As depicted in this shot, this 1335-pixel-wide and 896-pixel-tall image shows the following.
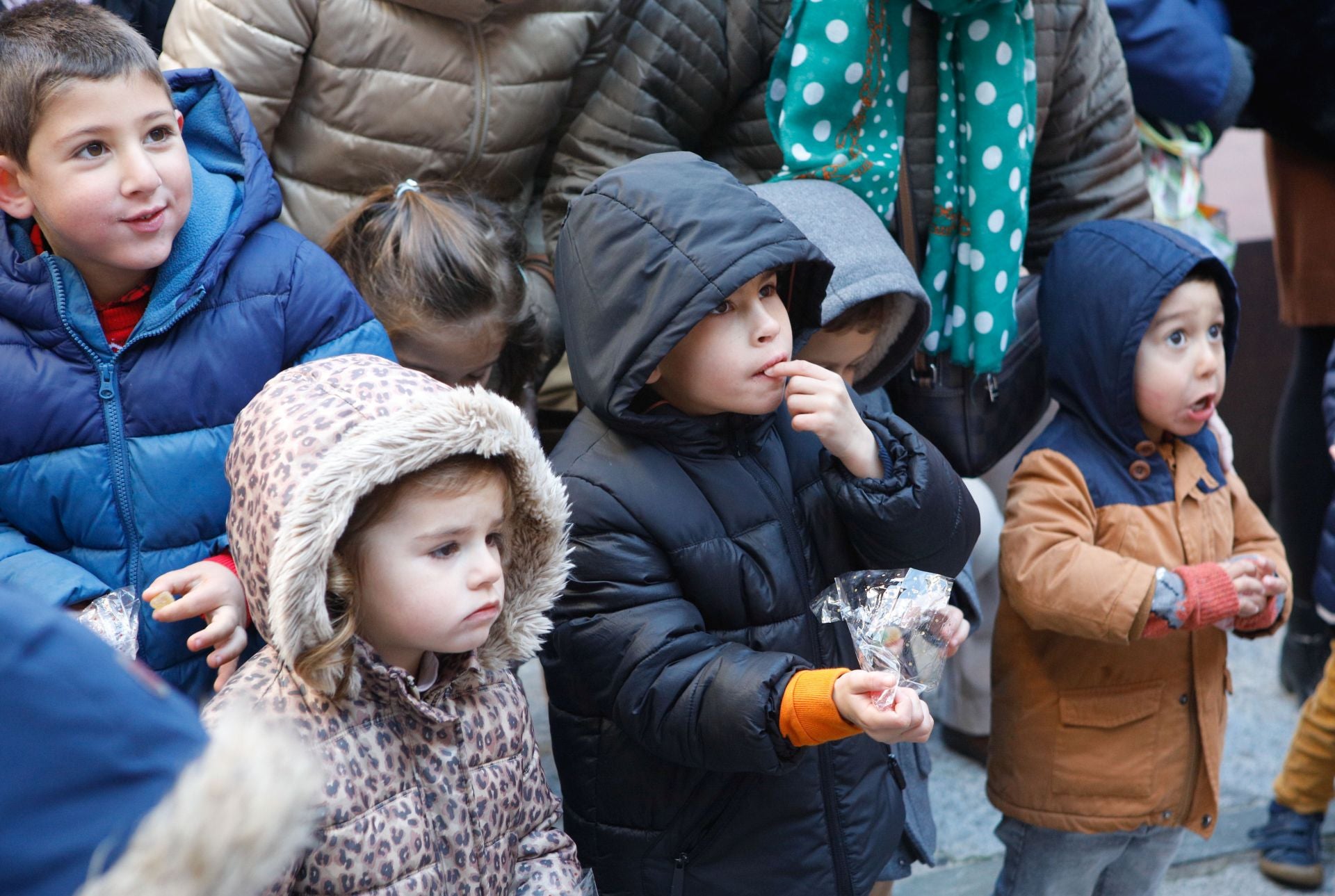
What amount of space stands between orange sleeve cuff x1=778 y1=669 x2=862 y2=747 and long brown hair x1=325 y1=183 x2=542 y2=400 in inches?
37.7

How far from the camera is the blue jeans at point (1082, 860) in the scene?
2543 mm

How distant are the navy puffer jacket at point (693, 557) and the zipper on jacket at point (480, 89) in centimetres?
60

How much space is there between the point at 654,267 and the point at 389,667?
68 cm

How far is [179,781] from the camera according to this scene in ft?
2.76

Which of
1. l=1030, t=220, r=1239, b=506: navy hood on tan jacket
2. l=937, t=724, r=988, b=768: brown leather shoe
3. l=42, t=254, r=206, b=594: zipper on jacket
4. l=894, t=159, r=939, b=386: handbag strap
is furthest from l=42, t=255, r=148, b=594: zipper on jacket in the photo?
l=937, t=724, r=988, b=768: brown leather shoe

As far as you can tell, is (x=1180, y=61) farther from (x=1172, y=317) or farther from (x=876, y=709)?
(x=876, y=709)

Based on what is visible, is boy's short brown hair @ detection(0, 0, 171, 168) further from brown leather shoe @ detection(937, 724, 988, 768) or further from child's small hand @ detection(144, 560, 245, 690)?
brown leather shoe @ detection(937, 724, 988, 768)

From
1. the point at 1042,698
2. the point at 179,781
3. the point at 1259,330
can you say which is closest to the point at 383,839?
the point at 179,781

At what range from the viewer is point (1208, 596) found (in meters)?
2.33

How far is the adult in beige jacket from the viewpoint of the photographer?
228 centimetres

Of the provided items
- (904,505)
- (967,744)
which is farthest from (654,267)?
(967,744)

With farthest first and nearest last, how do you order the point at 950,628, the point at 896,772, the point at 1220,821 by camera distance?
the point at 1220,821 → the point at 896,772 → the point at 950,628

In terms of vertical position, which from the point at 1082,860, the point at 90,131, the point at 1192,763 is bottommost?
the point at 1082,860

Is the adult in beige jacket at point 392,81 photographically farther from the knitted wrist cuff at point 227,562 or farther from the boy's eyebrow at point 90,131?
the knitted wrist cuff at point 227,562
